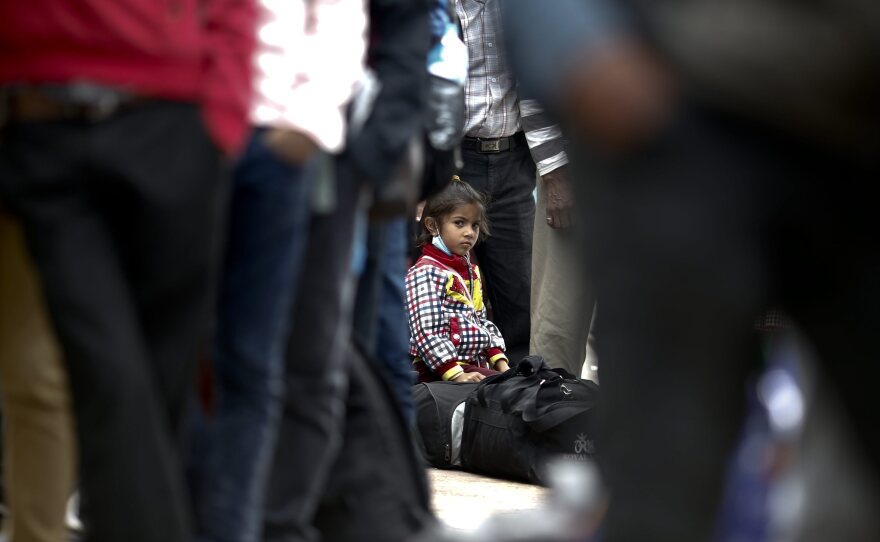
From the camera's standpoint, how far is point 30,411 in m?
2.99

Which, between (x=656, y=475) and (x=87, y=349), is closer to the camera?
(x=656, y=475)

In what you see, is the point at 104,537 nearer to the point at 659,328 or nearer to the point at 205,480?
the point at 205,480

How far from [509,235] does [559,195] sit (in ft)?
3.69

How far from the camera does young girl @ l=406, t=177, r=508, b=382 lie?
6543mm

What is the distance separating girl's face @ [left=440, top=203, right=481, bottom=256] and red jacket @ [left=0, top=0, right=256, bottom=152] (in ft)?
13.0

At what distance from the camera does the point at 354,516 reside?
346 cm

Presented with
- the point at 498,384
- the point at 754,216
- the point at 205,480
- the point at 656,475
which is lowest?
the point at 498,384

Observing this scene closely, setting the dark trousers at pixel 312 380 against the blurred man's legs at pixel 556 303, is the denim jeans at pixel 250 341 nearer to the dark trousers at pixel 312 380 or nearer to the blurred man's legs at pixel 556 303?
the dark trousers at pixel 312 380

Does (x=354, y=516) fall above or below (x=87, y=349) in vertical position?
below

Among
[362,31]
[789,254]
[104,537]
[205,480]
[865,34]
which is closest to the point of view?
[865,34]

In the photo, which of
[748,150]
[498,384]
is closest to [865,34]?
[748,150]

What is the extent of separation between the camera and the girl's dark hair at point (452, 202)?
6.80m

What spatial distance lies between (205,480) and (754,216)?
5.11ft

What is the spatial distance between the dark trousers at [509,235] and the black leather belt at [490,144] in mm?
20
